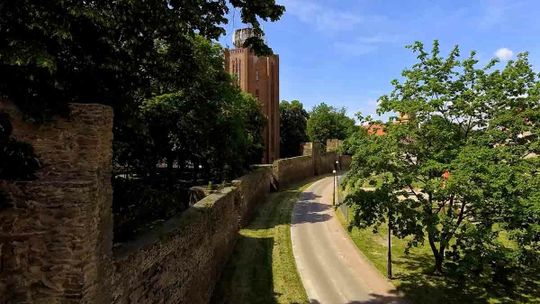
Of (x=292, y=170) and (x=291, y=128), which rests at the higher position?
(x=291, y=128)

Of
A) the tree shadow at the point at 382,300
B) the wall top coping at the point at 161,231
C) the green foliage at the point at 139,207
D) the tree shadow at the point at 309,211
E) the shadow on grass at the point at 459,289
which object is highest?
the green foliage at the point at 139,207

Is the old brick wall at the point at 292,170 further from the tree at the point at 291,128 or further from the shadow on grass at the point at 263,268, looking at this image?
the tree at the point at 291,128

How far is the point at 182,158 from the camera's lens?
3300 cm

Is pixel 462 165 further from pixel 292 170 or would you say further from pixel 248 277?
pixel 292 170

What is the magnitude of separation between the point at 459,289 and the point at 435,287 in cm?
100

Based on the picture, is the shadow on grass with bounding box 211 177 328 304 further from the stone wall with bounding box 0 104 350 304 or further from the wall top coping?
the stone wall with bounding box 0 104 350 304

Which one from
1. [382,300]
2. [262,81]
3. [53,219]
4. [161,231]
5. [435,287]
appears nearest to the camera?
[53,219]

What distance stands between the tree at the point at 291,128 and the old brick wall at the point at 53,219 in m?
75.5

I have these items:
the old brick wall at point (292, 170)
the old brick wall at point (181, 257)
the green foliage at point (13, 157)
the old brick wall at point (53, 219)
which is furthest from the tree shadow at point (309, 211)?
the green foliage at point (13, 157)

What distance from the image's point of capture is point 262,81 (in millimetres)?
73562

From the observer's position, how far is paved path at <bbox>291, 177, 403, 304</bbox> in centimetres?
1910

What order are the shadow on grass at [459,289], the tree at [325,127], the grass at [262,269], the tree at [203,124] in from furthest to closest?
1. the tree at [325,127]
2. the tree at [203,124]
3. the grass at [262,269]
4. the shadow on grass at [459,289]

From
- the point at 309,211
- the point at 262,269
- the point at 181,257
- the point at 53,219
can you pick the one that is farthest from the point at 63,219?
the point at 309,211

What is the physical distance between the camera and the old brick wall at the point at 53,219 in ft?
23.0
